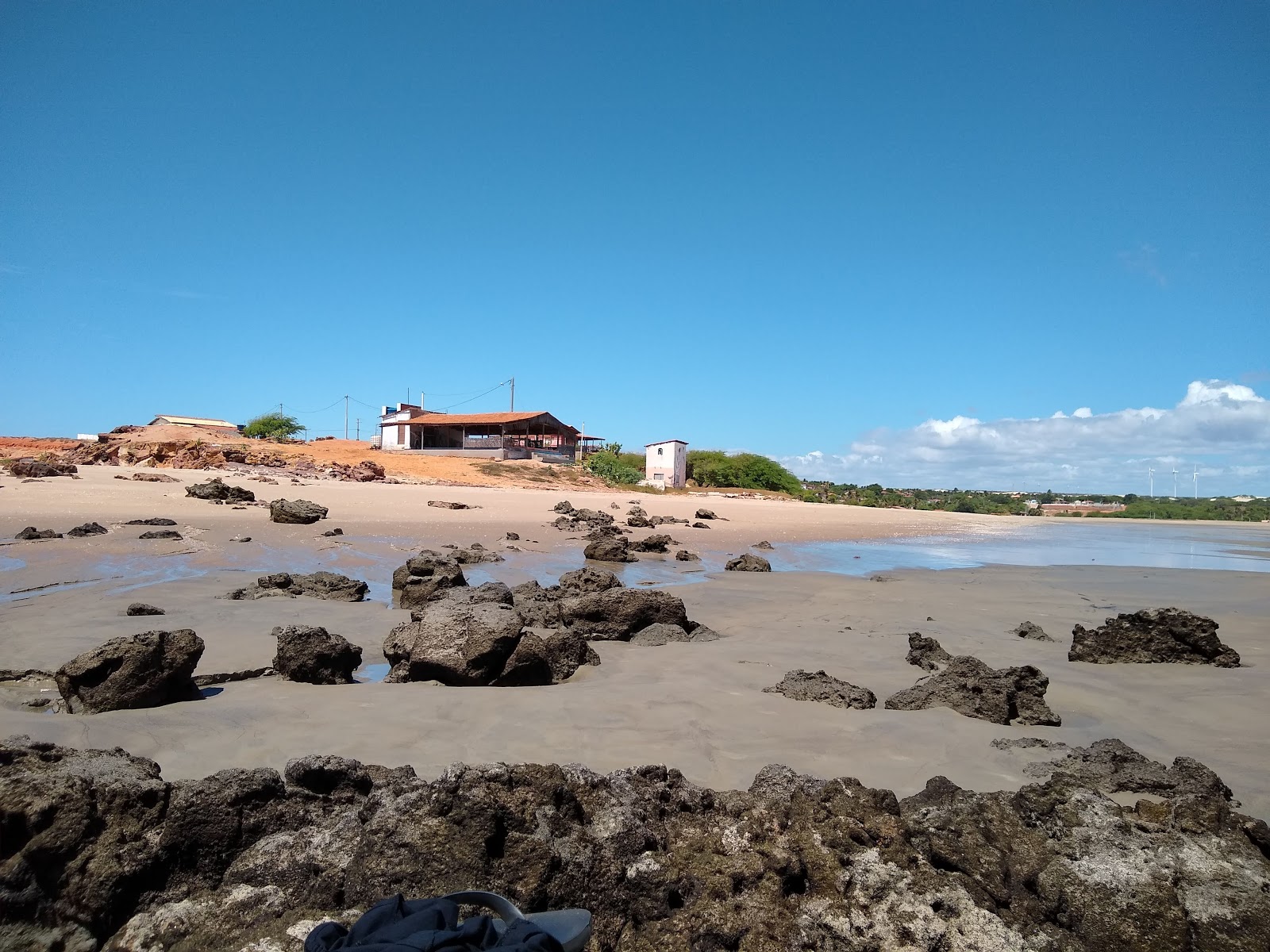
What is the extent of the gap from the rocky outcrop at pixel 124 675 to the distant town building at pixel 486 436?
156 ft

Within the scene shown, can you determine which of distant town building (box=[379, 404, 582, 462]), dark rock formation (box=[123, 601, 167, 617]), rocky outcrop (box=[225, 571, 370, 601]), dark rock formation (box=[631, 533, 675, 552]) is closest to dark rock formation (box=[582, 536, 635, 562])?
dark rock formation (box=[631, 533, 675, 552])

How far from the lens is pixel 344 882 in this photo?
2.47 meters

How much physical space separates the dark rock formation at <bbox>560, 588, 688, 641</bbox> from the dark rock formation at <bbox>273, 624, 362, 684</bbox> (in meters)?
2.47

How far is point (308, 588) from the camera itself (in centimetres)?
936

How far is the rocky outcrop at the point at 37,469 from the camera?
21.5m

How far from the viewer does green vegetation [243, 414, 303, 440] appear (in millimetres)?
57531

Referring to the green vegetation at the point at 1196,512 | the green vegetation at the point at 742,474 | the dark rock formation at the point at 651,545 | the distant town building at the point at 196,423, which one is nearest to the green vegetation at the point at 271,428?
the distant town building at the point at 196,423

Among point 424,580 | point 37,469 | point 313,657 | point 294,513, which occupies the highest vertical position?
point 37,469

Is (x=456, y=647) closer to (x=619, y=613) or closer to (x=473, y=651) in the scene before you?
(x=473, y=651)

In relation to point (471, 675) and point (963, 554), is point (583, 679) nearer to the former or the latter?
point (471, 675)

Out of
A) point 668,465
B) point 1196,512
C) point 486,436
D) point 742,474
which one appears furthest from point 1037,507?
point 486,436

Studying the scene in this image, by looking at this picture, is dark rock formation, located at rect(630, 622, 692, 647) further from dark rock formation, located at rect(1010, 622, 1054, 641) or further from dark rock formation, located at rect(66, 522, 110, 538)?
dark rock formation, located at rect(66, 522, 110, 538)

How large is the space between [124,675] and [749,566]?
35.3 ft

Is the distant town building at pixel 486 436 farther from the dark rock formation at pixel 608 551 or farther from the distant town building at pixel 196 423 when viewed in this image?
the dark rock formation at pixel 608 551
